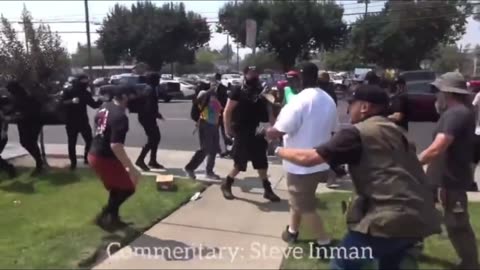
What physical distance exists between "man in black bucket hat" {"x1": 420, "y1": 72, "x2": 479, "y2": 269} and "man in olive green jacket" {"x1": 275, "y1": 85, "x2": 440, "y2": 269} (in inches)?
49.2

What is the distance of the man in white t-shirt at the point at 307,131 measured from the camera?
5340 mm

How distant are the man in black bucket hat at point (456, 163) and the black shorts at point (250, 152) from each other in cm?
277

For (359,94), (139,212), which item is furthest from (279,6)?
(359,94)

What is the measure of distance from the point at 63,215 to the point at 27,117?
9.50 ft

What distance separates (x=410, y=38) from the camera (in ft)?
175

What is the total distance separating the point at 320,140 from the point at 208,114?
12.8 feet

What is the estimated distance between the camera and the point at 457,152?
15.9 ft

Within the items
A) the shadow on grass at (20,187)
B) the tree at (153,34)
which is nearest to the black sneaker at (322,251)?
the shadow on grass at (20,187)

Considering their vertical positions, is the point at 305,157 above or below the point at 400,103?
above

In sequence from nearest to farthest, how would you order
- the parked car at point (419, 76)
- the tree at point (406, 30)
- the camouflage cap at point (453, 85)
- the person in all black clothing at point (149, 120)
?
the camouflage cap at point (453, 85)
the person in all black clothing at point (149, 120)
the parked car at point (419, 76)
the tree at point (406, 30)

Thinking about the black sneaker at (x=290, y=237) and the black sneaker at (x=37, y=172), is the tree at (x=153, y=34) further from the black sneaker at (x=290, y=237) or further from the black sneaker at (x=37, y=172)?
the black sneaker at (x=290, y=237)

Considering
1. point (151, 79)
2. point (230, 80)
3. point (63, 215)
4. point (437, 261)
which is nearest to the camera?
point (437, 261)

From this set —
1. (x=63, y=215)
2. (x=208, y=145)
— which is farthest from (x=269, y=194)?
(x=63, y=215)

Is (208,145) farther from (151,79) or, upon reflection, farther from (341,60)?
(341,60)
